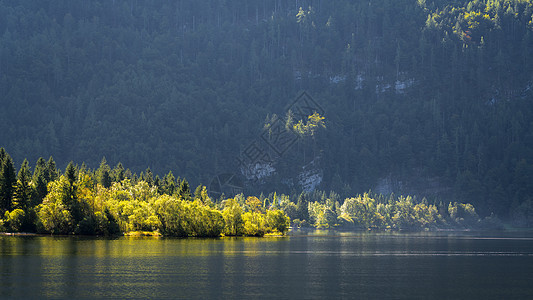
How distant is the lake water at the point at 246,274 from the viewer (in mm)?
68500

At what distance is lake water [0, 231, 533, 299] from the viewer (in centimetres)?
6850

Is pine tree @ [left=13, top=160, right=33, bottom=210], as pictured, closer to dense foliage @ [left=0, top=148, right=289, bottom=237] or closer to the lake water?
dense foliage @ [left=0, top=148, right=289, bottom=237]

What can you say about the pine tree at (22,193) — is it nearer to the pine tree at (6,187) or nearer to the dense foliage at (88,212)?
the dense foliage at (88,212)

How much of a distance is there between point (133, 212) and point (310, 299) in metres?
116

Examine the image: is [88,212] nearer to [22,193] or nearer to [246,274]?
[22,193]

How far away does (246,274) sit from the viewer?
278ft

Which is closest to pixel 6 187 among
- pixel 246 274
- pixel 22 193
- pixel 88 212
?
pixel 22 193

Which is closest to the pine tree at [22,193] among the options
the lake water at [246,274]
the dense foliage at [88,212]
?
the dense foliage at [88,212]

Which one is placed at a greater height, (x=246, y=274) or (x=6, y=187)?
(x=6, y=187)

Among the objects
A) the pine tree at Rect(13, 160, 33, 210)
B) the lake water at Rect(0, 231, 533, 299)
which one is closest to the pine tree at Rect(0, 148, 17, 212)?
the pine tree at Rect(13, 160, 33, 210)

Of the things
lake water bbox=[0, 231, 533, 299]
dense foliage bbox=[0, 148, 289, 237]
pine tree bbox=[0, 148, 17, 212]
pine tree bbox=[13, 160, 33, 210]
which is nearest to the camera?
lake water bbox=[0, 231, 533, 299]

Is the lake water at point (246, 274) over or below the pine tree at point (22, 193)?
below

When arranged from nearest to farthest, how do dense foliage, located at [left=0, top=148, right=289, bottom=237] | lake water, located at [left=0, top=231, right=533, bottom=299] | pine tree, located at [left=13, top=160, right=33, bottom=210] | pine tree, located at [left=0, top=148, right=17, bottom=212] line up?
lake water, located at [left=0, top=231, right=533, bottom=299], dense foliage, located at [left=0, top=148, right=289, bottom=237], pine tree, located at [left=0, top=148, right=17, bottom=212], pine tree, located at [left=13, top=160, right=33, bottom=210]

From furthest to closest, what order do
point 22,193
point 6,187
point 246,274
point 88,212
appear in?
point 22,193 < point 6,187 < point 88,212 < point 246,274
